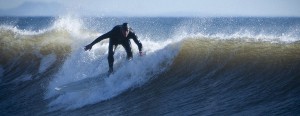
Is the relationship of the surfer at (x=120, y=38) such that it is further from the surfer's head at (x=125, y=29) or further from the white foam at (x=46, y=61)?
the white foam at (x=46, y=61)

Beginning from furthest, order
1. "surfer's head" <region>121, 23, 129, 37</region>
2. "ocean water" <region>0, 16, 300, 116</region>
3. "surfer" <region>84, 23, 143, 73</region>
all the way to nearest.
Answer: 1. "surfer" <region>84, 23, 143, 73</region>
2. "surfer's head" <region>121, 23, 129, 37</region>
3. "ocean water" <region>0, 16, 300, 116</region>

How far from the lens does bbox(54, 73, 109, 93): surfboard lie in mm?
12609

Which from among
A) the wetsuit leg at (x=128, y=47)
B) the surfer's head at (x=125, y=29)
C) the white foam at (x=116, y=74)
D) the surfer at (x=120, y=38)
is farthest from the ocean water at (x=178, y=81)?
the surfer's head at (x=125, y=29)

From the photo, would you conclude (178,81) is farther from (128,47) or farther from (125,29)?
(125,29)

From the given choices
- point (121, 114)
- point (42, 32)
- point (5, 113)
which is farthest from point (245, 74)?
point (42, 32)

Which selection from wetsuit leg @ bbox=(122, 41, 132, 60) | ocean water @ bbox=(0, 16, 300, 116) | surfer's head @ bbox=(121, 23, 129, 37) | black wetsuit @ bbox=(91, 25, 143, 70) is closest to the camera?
ocean water @ bbox=(0, 16, 300, 116)

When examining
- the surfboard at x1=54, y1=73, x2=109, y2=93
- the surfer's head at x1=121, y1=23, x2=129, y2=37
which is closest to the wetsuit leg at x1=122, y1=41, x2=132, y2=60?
the surfer's head at x1=121, y1=23, x2=129, y2=37

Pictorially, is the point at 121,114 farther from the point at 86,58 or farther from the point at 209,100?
the point at 86,58

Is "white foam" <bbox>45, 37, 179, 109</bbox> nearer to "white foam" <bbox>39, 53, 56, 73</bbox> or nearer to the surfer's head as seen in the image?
the surfer's head

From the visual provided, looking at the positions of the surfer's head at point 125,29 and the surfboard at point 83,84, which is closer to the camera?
the surfer's head at point 125,29

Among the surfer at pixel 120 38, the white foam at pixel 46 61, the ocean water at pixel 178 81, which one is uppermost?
the white foam at pixel 46 61

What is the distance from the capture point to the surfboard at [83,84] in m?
12.6

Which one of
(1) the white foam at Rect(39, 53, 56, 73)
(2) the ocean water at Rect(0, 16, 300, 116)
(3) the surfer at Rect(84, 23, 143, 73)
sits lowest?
(2) the ocean water at Rect(0, 16, 300, 116)

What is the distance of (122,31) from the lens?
39.2 feet
